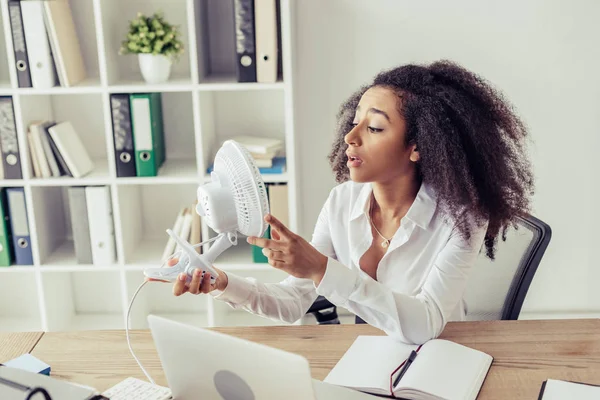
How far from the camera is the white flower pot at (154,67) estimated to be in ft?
8.80

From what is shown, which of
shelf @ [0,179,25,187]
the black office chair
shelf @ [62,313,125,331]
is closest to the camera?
the black office chair

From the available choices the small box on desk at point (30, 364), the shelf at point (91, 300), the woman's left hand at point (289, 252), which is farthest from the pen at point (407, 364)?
the shelf at point (91, 300)

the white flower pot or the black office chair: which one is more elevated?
the white flower pot

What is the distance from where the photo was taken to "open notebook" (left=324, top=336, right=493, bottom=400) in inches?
52.3

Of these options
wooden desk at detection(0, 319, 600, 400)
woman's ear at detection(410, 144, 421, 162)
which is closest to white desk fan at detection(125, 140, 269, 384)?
wooden desk at detection(0, 319, 600, 400)

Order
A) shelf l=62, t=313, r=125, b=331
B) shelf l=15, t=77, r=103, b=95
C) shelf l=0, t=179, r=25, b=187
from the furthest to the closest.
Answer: shelf l=62, t=313, r=125, b=331
shelf l=0, t=179, r=25, b=187
shelf l=15, t=77, r=103, b=95

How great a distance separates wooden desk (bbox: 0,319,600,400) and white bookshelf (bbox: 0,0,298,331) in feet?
3.89

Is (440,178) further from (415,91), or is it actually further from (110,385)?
(110,385)

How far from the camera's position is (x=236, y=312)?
10.5 feet

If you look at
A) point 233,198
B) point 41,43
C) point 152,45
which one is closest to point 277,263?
point 233,198

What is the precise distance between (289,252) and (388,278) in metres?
0.47

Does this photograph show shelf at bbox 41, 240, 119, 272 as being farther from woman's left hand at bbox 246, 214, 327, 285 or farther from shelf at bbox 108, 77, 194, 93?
woman's left hand at bbox 246, 214, 327, 285

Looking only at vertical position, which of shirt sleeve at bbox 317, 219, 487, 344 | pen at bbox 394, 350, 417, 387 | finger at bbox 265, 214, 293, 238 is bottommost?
pen at bbox 394, 350, 417, 387

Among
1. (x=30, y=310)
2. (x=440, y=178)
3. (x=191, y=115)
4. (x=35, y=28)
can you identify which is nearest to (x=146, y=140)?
(x=191, y=115)
